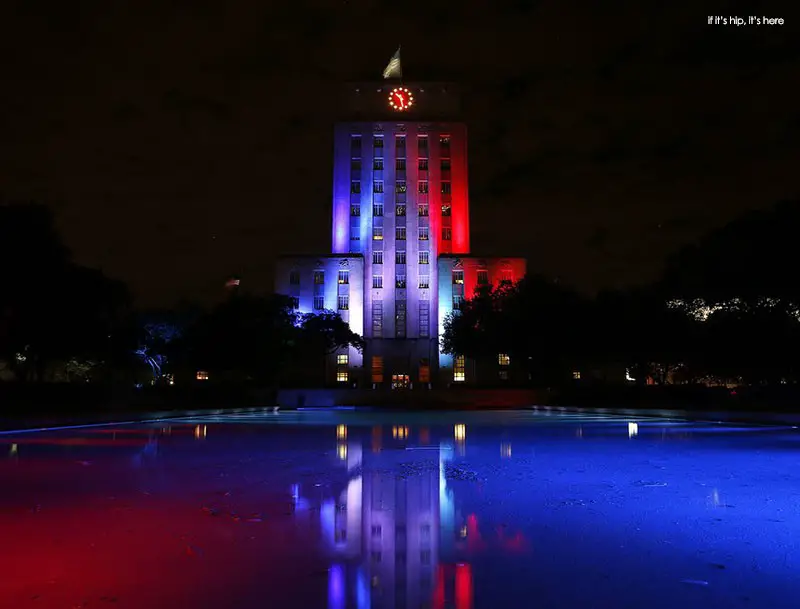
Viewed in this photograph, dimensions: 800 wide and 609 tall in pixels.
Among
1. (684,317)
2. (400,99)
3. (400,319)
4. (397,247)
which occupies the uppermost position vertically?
(400,99)

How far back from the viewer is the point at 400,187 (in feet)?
322

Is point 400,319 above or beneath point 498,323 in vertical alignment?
above

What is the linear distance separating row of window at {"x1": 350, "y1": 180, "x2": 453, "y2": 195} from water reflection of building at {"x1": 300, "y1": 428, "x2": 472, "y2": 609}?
285 feet

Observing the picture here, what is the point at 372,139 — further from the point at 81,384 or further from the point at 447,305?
the point at 81,384

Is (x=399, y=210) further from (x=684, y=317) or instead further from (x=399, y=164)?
(x=684, y=317)

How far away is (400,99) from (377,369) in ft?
122

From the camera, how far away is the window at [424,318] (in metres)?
96.1

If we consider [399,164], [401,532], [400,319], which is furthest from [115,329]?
[399,164]

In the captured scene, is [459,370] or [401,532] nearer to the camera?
[401,532]

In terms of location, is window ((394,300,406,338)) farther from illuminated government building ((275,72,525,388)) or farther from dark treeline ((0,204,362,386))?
dark treeline ((0,204,362,386))

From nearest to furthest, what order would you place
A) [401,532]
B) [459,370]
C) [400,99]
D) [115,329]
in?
[401,532], [115,329], [459,370], [400,99]

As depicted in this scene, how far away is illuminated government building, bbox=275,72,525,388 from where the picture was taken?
93.9m

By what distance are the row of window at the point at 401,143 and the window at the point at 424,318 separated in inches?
814

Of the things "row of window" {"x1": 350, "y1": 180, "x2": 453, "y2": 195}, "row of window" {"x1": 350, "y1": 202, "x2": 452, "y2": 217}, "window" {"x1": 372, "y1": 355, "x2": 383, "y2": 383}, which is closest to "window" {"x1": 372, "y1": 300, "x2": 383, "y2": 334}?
"window" {"x1": 372, "y1": 355, "x2": 383, "y2": 383}
